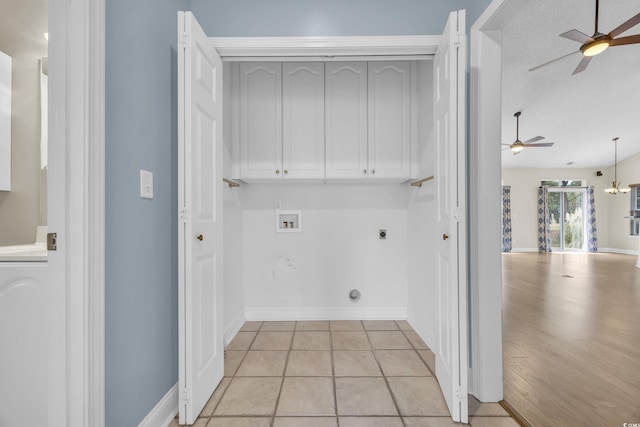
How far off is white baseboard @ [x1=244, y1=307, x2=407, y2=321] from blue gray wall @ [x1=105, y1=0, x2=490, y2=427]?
136 cm

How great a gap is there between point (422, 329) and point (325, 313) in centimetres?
95

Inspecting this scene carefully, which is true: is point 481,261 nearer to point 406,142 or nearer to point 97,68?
point 406,142

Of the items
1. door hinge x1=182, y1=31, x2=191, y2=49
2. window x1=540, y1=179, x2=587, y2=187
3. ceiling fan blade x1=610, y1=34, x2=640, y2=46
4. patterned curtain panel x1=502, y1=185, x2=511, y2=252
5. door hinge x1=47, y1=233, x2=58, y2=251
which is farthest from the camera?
window x1=540, y1=179, x2=587, y2=187

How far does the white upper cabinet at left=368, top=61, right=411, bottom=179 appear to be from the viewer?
273cm

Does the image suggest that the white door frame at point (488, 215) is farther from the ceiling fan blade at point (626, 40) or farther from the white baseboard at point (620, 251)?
the white baseboard at point (620, 251)

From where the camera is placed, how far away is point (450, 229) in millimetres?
1535

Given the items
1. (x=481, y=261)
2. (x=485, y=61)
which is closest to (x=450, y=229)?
(x=481, y=261)

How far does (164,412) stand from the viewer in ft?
4.97

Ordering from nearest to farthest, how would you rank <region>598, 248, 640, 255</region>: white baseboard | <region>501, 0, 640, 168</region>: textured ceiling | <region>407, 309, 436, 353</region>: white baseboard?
1. <region>407, 309, 436, 353</region>: white baseboard
2. <region>501, 0, 640, 168</region>: textured ceiling
3. <region>598, 248, 640, 255</region>: white baseboard

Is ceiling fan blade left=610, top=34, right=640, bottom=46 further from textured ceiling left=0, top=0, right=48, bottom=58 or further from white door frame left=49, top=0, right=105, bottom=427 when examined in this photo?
textured ceiling left=0, top=0, right=48, bottom=58

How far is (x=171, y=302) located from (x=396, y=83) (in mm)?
2545

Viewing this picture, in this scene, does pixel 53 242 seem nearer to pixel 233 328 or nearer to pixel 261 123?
pixel 233 328

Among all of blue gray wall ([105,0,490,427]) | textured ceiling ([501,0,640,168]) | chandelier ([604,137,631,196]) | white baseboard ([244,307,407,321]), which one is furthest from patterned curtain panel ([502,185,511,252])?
blue gray wall ([105,0,490,427])

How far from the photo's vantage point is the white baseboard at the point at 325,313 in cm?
300
